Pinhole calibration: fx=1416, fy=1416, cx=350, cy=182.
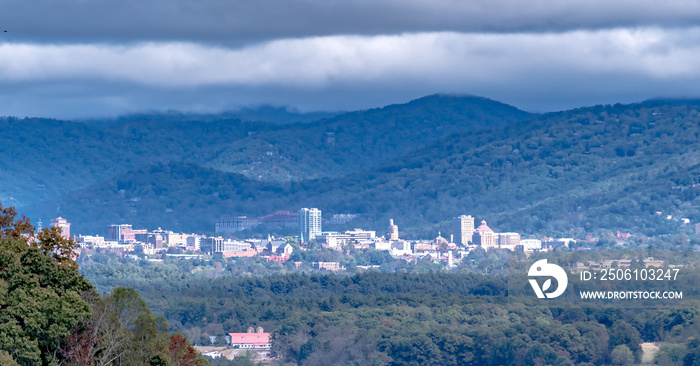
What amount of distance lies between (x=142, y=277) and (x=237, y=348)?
145 ft

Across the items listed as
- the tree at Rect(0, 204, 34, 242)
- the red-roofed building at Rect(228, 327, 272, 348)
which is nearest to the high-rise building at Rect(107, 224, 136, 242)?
the red-roofed building at Rect(228, 327, 272, 348)

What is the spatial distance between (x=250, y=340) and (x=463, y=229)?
4072 inches

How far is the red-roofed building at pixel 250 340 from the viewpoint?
8393 centimetres

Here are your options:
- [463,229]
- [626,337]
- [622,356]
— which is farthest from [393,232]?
[622,356]

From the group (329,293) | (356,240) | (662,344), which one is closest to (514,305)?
(662,344)

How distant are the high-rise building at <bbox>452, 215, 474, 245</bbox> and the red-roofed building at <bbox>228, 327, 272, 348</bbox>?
9820cm

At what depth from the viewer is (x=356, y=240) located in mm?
184000

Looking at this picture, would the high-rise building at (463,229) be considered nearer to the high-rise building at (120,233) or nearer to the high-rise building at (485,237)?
the high-rise building at (485,237)

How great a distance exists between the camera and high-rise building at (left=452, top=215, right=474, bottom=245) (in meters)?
184

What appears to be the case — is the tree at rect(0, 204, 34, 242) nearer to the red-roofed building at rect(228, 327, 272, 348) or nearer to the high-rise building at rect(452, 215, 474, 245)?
the red-roofed building at rect(228, 327, 272, 348)

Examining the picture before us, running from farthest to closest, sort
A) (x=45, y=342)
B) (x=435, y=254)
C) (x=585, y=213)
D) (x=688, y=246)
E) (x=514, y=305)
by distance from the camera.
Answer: (x=585, y=213), (x=435, y=254), (x=688, y=246), (x=514, y=305), (x=45, y=342)

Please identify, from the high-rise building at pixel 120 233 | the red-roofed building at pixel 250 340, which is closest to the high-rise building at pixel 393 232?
the high-rise building at pixel 120 233

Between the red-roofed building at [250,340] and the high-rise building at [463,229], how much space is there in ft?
322

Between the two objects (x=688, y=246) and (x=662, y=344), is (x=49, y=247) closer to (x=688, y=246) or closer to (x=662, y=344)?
(x=662, y=344)
